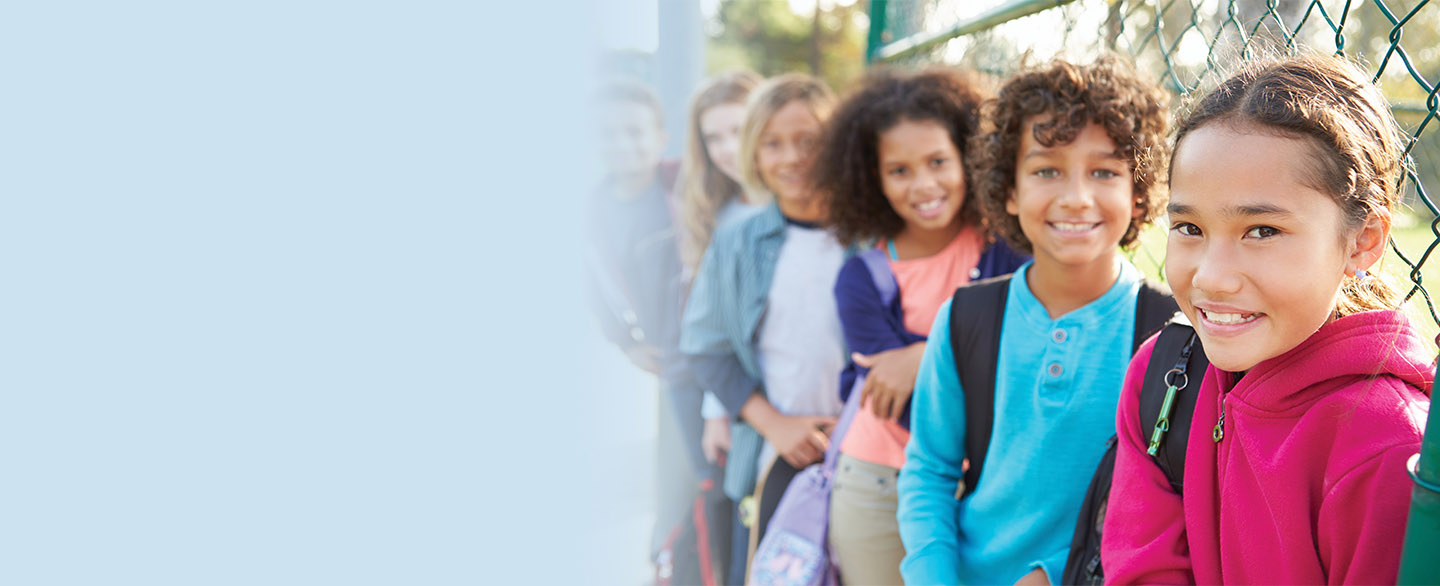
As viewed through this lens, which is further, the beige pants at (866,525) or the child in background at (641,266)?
the child in background at (641,266)

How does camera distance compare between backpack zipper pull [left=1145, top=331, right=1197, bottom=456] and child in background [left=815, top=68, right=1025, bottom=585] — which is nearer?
backpack zipper pull [left=1145, top=331, right=1197, bottom=456]

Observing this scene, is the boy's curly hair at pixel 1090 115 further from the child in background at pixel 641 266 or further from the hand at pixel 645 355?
the hand at pixel 645 355

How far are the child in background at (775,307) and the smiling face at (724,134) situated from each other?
378mm

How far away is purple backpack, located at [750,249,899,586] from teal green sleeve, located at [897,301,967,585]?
375 mm

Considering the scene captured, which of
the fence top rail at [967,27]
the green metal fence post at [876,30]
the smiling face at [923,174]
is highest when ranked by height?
the green metal fence post at [876,30]

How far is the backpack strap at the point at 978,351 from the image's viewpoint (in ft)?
5.27

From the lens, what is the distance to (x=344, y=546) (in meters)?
1.86

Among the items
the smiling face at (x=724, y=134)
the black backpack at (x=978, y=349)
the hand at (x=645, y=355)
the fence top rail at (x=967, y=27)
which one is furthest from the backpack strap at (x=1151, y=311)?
the hand at (x=645, y=355)

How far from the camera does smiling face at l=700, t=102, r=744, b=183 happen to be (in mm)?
3307

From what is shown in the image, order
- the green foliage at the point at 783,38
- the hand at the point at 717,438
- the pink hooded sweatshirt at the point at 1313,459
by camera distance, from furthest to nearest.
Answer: the green foliage at the point at 783,38 < the hand at the point at 717,438 < the pink hooded sweatshirt at the point at 1313,459

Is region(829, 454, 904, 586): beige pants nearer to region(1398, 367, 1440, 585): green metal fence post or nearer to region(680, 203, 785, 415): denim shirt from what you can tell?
region(680, 203, 785, 415): denim shirt

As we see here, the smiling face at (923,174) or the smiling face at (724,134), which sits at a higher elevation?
the smiling face at (724,134)

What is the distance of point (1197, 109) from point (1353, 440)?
15.5 inches

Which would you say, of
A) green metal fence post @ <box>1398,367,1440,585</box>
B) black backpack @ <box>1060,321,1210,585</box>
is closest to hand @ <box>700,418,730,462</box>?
black backpack @ <box>1060,321,1210,585</box>
